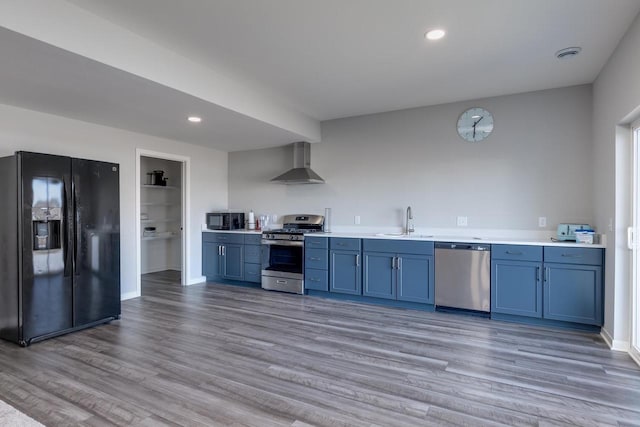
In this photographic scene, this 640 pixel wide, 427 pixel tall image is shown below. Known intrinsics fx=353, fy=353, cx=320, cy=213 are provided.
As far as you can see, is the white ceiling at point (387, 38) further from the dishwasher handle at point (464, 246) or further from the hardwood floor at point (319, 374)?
the hardwood floor at point (319, 374)

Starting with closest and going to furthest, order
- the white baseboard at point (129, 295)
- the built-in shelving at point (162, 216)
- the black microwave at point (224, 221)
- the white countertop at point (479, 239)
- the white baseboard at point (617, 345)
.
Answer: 1. the white baseboard at point (617, 345)
2. the white countertop at point (479, 239)
3. the white baseboard at point (129, 295)
4. the black microwave at point (224, 221)
5. the built-in shelving at point (162, 216)

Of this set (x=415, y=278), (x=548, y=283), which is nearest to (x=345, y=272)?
(x=415, y=278)

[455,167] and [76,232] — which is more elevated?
[455,167]

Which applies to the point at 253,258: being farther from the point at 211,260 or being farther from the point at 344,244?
the point at 344,244

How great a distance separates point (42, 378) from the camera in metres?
2.51

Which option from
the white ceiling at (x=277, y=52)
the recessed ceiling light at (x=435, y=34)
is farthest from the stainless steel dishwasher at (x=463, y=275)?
the recessed ceiling light at (x=435, y=34)

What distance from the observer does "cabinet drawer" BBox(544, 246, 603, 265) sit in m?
3.34

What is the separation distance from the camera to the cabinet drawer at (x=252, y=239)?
5.40 metres

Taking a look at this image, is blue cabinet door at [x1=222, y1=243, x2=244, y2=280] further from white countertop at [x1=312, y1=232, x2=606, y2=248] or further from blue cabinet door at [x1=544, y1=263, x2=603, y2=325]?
blue cabinet door at [x1=544, y1=263, x2=603, y2=325]

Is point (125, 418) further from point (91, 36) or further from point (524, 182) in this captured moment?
point (524, 182)

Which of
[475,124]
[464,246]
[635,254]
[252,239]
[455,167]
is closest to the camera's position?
[635,254]

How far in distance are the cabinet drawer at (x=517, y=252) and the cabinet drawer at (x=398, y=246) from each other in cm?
69

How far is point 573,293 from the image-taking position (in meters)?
3.45

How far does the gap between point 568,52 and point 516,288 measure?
227 cm
